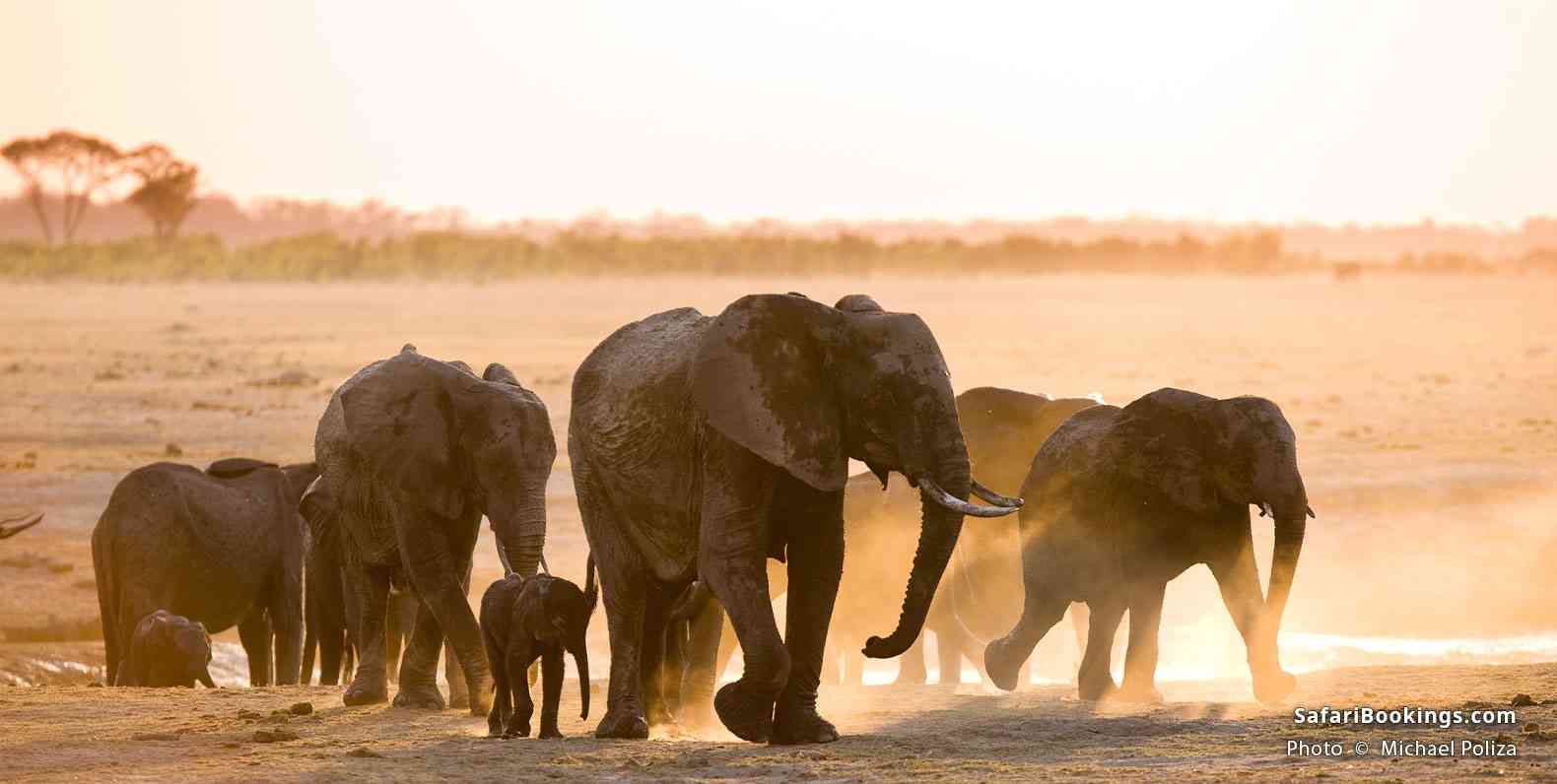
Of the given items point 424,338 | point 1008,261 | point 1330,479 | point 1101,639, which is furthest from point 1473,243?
point 1101,639

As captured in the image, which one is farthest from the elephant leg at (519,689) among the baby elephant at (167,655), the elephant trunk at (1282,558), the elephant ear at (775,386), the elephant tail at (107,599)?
the elephant tail at (107,599)

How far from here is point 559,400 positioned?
90.8 ft

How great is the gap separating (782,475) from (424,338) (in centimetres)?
2900

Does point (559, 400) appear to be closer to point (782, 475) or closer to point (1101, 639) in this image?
point (1101, 639)

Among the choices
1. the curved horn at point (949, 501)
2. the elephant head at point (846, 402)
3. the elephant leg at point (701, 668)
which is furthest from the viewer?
the elephant leg at point (701, 668)

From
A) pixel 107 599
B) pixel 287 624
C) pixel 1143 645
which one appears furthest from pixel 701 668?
pixel 107 599

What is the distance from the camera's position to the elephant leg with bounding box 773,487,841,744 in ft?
32.2

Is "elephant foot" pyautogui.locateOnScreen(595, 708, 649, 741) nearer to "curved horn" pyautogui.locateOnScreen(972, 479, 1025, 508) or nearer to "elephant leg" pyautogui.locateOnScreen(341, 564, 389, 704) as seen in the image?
"curved horn" pyautogui.locateOnScreen(972, 479, 1025, 508)

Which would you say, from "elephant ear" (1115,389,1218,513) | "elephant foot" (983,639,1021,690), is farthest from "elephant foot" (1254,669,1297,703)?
"elephant foot" (983,639,1021,690)

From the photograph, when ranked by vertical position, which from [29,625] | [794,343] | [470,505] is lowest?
[29,625]

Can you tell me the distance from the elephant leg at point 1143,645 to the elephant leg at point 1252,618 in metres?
0.35

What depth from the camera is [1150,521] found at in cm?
1184

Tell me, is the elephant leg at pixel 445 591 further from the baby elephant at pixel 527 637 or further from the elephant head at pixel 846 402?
the elephant head at pixel 846 402

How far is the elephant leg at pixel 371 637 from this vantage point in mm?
11742
